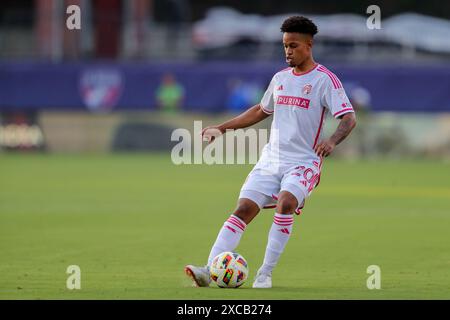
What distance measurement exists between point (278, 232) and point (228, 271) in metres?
0.61

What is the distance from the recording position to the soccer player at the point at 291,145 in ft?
34.0

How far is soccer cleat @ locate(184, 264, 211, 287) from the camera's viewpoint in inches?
402

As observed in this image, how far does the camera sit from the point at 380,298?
374 inches

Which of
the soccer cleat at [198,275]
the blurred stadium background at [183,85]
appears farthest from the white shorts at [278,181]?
the blurred stadium background at [183,85]

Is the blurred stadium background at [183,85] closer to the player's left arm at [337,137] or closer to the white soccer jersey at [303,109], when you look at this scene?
the white soccer jersey at [303,109]

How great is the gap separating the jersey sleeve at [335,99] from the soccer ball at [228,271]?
1637 mm

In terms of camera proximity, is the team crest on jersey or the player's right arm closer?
the team crest on jersey

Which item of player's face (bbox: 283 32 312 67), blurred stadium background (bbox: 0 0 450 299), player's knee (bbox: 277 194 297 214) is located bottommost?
blurred stadium background (bbox: 0 0 450 299)

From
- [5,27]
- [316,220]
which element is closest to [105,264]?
[316,220]

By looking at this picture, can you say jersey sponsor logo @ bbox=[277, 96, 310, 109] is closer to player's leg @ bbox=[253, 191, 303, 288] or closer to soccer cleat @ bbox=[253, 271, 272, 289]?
player's leg @ bbox=[253, 191, 303, 288]

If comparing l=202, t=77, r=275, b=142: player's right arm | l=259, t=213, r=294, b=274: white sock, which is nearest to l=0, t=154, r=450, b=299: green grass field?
l=259, t=213, r=294, b=274: white sock

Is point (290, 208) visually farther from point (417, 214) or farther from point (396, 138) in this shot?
point (396, 138)

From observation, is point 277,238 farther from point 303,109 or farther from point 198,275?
point 303,109
